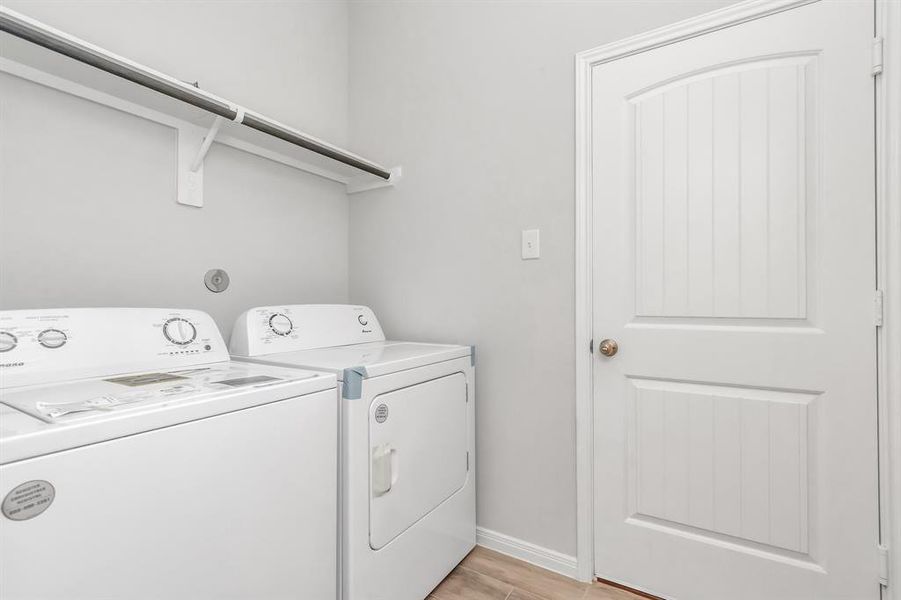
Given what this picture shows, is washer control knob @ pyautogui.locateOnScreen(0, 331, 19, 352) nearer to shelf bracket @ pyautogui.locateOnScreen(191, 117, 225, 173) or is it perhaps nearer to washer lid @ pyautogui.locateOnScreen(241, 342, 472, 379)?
washer lid @ pyautogui.locateOnScreen(241, 342, 472, 379)

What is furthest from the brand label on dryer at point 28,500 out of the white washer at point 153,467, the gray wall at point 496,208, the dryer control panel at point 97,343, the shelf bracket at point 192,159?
the gray wall at point 496,208

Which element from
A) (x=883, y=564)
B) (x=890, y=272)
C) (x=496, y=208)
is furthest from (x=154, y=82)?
(x=883, y=564)

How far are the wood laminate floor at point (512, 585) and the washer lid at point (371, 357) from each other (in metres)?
0.83

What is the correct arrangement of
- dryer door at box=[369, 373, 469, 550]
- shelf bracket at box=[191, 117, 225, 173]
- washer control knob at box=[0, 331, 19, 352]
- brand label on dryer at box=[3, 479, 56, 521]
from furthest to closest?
shelf bracket at box=[191, 117, 225, 173]
dryer door at box=[369, 373, 469, 550]
washer control knob at box=[0, 331, 19, 352]
brand label on dryer at box=[3, 479, 56, 521]

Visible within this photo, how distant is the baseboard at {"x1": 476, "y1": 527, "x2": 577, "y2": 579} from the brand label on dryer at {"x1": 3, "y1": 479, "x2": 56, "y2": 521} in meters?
1.54

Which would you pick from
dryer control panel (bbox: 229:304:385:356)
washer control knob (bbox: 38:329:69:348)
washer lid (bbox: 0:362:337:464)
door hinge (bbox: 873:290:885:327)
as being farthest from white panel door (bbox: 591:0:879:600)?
washer control knob (bbox: 38:329:69:348)

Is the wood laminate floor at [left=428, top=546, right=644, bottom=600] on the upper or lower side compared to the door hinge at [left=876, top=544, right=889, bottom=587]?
lower

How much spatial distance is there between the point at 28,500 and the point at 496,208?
5.16 ft

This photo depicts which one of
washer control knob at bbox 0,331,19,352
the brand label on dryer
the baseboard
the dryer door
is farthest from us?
the baseboard

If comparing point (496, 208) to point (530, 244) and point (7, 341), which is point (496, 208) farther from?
point (7, 341)

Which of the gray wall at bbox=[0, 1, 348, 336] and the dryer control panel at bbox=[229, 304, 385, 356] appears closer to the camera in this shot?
the gray wall at bbox=[0, 1, 348, 336]

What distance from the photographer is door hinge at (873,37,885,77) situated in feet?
3.94

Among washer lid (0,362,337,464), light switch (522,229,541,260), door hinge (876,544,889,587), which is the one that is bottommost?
door hinge (876,544,889,587)

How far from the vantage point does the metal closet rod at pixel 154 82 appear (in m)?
1.01
